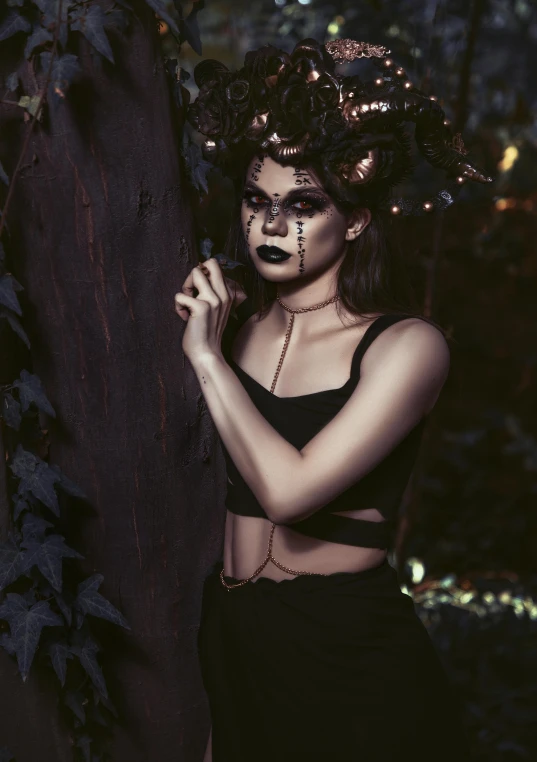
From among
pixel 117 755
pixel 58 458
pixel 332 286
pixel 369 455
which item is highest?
pixel 332 286

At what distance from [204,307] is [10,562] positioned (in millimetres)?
684

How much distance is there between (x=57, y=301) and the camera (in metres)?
1.80

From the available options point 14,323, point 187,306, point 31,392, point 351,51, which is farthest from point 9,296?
point 351,51

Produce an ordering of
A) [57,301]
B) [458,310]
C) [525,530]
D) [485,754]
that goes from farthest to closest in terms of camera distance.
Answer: [458,310]
[525,530]
[485,754]
[57,301]

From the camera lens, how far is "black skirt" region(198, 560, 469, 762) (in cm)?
172

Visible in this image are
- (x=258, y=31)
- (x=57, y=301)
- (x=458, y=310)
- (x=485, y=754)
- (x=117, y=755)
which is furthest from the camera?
(x=458, y=310)

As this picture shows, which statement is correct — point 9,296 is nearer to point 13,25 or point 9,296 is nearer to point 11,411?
point 11,411

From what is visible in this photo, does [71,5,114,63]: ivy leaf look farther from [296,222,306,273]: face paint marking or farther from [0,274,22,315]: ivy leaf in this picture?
[296,222,306,273]: face paint marking

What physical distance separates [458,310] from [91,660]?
15.3ft

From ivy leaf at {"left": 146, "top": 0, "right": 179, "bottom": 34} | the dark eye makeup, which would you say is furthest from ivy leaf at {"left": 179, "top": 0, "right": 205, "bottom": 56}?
the dark eye makeup

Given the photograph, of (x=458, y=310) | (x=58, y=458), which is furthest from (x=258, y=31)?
(x=58, y=458)

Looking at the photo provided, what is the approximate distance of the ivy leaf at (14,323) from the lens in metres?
1.73

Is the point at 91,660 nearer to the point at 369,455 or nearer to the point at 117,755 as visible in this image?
the point at 117,755

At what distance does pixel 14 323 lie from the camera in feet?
5.70
